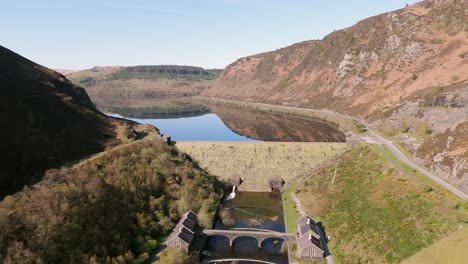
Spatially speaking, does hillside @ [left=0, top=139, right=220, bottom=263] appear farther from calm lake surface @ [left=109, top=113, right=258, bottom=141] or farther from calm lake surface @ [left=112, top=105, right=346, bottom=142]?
calm lake surface @ [left=109, top=113, right=258, bottom=141]

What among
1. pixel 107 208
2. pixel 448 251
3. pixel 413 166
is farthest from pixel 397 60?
pixel 107 208

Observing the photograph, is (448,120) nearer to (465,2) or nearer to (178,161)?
(178,161)

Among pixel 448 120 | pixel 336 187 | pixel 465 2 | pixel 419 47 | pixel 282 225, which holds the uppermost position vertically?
pixel 465 2

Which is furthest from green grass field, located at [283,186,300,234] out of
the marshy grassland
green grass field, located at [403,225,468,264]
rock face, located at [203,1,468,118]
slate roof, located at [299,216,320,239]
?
rock face, located at [203,1,468,118]

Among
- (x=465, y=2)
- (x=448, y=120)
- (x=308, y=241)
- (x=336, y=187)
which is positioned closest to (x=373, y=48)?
(x=465, y=2)

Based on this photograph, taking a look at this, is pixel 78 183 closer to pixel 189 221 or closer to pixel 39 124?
pixel 189 221

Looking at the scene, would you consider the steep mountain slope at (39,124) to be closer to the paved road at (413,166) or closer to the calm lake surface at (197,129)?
the calm lake surface at (197,129)

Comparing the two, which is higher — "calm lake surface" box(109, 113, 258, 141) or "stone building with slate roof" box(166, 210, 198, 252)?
"calm lake surface" box(109, 113, 258, 141)

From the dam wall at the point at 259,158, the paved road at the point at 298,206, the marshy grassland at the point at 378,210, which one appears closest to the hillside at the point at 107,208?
the dam wall at the point at 259,158
